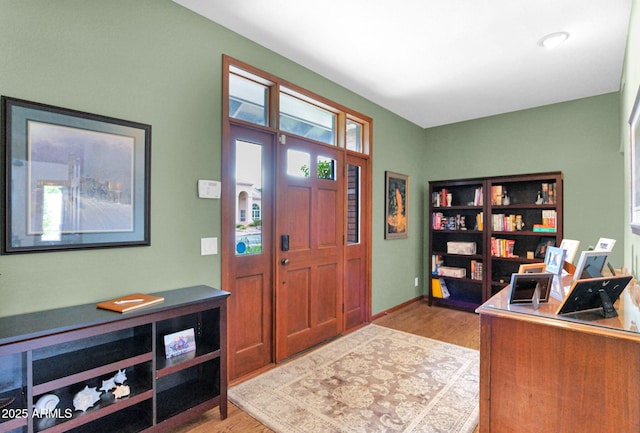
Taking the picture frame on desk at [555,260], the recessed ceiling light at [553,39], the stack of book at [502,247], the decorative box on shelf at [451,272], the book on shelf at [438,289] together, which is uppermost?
the recessed ceiling light at [553,39]

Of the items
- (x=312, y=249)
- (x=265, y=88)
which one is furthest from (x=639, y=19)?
(x=312, y=249)

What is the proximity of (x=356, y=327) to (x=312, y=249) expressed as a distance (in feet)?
4.12

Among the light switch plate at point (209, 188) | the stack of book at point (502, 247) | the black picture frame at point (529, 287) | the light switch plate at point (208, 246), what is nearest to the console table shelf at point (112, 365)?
the light switch plate at point (208, 246)

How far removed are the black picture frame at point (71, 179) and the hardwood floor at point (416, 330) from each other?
1.24 meters

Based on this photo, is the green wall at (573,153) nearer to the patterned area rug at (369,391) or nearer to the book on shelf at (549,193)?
the book on shelf at (549,193)

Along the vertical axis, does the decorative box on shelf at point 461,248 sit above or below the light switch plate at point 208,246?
below

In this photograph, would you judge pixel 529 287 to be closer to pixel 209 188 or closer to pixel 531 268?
pixel 531 268

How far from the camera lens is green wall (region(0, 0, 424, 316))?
5.42ft

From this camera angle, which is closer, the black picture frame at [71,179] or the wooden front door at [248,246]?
the black picture frame at [71,179]

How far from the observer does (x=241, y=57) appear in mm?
2625

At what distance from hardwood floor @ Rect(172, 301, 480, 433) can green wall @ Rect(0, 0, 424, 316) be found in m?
0.90

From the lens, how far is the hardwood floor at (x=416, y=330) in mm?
2021

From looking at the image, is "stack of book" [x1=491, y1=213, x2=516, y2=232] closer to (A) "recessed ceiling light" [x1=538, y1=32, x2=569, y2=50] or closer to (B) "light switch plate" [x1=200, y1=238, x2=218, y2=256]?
(A) "recessed ceiling light" [x1=538, y1=32, x2=569, y2=50]

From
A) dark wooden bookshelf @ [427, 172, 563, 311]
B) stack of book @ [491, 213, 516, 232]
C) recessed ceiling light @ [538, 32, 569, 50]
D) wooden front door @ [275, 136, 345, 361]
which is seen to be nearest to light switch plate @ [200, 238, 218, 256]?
wooden front door @ [275, 136, 345, 361]
